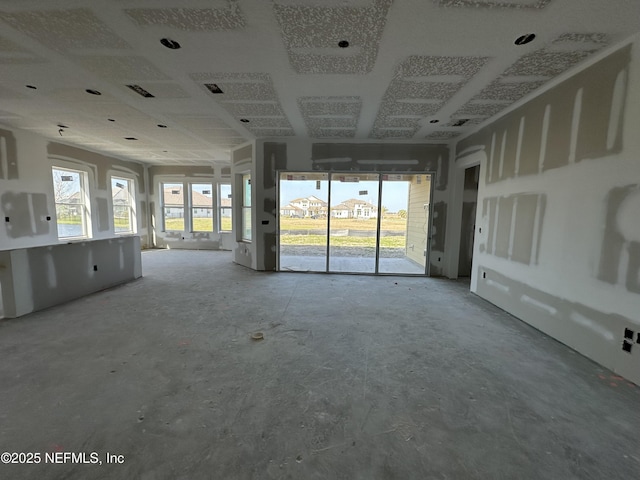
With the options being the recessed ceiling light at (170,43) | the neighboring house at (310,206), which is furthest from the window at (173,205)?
the recessed ceiling light at (170,43)

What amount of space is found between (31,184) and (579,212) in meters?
8.88

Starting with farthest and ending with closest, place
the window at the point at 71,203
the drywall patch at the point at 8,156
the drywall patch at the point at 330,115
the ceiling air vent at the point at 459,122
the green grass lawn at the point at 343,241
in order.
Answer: the window at the point at 71,203 < the green grass lawn at the point at 343,241 < the drywall patch at the point at 8,156 < the ceiling air vent at the point at 459,122 < the drywall patch at the point at 330,115

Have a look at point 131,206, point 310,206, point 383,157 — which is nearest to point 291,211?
point 310,206

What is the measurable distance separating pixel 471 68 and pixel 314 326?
3.18 metres

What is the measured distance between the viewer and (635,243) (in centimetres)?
212

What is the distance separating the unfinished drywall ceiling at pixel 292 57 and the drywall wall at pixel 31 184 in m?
1.02

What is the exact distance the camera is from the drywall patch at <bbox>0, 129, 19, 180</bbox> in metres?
4.84

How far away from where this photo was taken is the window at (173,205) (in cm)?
881

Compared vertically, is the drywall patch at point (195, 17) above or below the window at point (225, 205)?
above

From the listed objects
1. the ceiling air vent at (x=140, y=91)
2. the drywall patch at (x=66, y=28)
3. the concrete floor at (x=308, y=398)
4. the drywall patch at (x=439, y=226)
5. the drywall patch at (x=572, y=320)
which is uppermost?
the ceiling air vent at (x=140, y=91)

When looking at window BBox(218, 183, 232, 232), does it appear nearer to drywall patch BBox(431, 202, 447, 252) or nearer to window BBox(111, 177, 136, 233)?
window BBox(111, 177, 136, 233)

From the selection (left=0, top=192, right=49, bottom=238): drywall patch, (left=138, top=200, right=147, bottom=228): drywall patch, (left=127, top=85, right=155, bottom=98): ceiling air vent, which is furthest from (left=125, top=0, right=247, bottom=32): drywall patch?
(left=138, top=200, right=147, bottom=228): drywall patch

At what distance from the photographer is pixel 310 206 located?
581 cm

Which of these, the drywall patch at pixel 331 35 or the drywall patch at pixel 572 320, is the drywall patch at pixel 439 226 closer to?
the drywall patch at pixel 572 320
